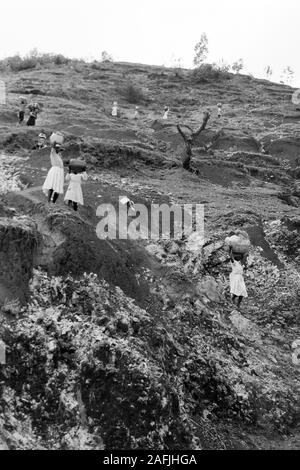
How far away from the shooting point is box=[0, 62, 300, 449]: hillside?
8.97 meters

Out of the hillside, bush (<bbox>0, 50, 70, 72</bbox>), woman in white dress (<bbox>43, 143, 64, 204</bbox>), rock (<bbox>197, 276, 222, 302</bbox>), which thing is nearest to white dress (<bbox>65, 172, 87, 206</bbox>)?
woman in white dress (<bbox>43, 143, 64, 204</bbox>)

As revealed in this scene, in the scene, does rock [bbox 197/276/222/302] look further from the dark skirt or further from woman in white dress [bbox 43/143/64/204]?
the dark skirt

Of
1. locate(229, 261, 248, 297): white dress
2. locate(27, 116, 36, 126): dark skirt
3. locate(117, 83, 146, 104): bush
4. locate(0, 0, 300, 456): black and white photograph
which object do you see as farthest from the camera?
locate(117, 83, 146, 104): bush

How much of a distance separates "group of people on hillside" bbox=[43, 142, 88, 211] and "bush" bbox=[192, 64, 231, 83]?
43.4 m

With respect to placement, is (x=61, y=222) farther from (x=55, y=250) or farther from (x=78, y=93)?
(x=78, y=93)

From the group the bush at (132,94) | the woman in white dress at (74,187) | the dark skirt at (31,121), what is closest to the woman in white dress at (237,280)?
the woman in white dress at (74,187)

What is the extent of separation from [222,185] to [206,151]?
614 centimetres

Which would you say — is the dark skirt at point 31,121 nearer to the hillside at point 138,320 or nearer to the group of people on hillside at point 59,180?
the hillside at point 138,320

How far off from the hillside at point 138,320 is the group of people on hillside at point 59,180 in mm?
362

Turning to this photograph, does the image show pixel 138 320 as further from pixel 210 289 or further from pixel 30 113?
pixel 30 113

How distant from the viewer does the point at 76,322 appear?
10.3 meters

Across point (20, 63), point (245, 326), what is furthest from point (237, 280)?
point (20, 63)

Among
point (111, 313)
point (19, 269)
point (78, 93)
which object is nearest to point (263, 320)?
point (111, 313)

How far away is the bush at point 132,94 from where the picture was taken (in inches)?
1686
